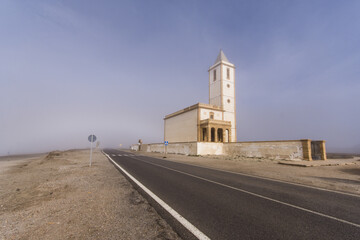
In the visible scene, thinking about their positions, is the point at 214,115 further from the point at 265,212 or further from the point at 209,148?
the point at 265,212

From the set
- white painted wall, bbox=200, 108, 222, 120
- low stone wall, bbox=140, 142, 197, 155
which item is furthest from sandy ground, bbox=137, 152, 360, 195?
white painted wall, bbox=200, 108, 222, 120

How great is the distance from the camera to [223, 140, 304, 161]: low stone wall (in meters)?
19.8

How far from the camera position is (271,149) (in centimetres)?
2205

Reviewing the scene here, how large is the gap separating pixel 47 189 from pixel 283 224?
8.04 meters

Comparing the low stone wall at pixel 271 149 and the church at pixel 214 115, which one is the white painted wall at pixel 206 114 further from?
the low stone wall at pixel 271 149

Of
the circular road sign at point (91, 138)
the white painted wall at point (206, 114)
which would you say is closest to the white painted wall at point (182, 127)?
the white painted wall at point (206, 114)

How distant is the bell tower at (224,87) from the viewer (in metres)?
40.8

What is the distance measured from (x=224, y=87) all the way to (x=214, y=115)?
8214 millimetres

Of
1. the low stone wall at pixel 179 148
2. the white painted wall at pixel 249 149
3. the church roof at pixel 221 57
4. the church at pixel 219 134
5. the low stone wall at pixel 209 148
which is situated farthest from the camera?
the church roof at pixel 221 57

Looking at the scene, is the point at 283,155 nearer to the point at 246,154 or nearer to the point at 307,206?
the point at 246,154

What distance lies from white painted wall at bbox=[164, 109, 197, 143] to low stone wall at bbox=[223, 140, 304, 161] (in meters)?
12.0

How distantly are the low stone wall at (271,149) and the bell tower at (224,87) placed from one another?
12990mm

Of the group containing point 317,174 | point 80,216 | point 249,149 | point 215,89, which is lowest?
point 317,174

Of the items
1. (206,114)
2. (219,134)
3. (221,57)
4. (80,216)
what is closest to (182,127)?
(206,114)
